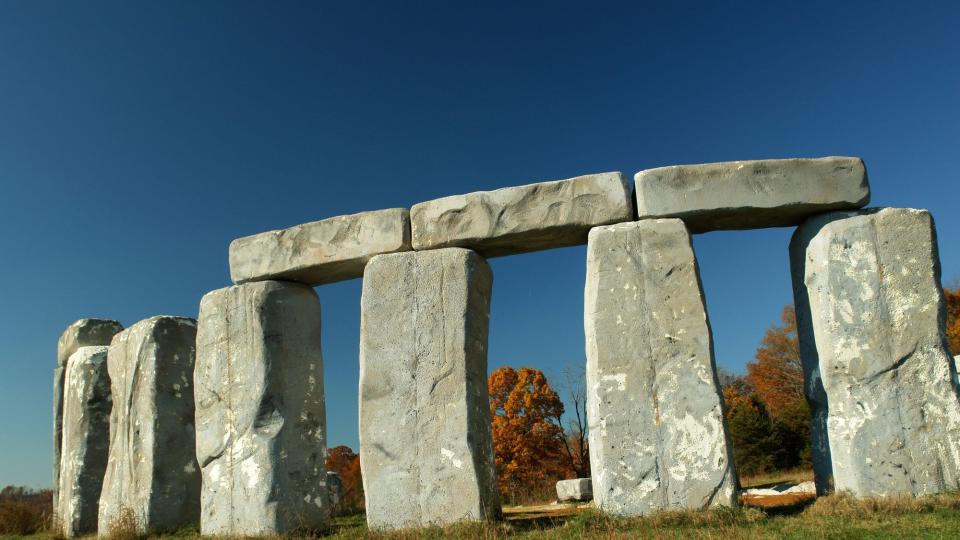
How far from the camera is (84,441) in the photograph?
930 cm

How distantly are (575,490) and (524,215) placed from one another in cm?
624

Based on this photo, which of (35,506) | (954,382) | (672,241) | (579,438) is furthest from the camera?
(579,438)

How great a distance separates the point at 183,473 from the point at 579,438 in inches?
464

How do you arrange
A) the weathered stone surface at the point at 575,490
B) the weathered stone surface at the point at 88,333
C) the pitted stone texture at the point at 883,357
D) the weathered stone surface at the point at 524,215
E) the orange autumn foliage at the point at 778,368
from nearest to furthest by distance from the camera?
the pitted stone texture at the point at 883,357 → the weathered stone surface at the point at 524,215 → the weathered stone surface at the point at 88,333 → the weathered stone surface at the point at 575,490 → the orange autumn foliage at the point at 778,368

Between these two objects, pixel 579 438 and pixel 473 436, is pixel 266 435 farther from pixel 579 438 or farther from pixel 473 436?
pixel 579 438

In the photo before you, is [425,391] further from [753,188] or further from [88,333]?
[88,333]

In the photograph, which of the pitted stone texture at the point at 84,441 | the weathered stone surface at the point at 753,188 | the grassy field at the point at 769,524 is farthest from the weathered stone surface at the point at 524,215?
the pitted stone texture at the point at 84,441

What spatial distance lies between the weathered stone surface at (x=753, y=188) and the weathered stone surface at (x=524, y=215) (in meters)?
0.31

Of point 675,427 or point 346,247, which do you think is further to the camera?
point 346,247

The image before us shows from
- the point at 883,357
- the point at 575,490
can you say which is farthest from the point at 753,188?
the point at 575,490

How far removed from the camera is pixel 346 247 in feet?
23.4

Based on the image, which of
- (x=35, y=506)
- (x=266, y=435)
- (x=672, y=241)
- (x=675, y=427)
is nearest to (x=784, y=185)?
(x=672, y=241)

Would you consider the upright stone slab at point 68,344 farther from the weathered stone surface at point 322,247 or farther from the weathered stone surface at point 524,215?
the weathered stone surface at point 524,215

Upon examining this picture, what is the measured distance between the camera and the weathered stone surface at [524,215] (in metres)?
6.45
